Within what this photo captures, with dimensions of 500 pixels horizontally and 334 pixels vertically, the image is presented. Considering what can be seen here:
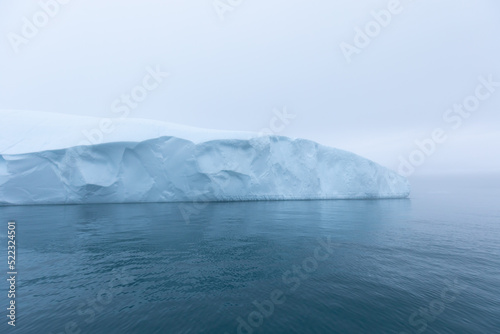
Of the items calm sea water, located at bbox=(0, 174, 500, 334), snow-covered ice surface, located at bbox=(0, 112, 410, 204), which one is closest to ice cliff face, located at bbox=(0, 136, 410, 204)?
snow-covered ice surface, located at bbox=(0, 112, 410, 204)

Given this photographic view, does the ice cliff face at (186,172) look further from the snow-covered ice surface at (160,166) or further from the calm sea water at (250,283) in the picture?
the calm sea water at (250,283)

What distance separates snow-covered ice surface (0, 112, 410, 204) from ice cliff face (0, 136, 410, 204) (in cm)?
8

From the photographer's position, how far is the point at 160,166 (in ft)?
77.2

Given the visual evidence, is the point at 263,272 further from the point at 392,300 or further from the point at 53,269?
the point at 53,269

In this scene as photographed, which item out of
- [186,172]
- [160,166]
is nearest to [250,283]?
[186,172]

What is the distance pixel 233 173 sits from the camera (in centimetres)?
2555

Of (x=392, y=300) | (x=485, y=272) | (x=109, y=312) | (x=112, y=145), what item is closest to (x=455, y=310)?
(x=392, y=300)

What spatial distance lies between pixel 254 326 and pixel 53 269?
6.74 m

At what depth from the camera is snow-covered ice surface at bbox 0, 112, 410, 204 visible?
20.5 meters

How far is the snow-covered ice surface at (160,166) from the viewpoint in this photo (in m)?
20.5

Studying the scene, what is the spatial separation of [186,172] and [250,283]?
1977 centimetres

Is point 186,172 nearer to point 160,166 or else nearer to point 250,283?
point 160,166

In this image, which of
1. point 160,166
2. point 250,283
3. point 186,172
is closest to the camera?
point 250,283

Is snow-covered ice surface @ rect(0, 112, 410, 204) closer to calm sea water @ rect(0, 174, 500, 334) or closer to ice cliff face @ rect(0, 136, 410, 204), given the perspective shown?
ice cliff face @ rect(0, 136, 410, 204)
